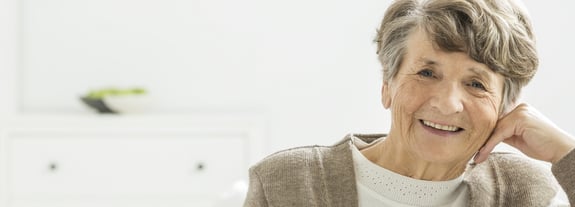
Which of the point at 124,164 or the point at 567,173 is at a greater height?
the point at 567,173

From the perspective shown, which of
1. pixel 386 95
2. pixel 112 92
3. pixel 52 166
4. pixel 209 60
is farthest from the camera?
pixel 209 60

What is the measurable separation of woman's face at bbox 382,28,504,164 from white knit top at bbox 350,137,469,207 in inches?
4.3

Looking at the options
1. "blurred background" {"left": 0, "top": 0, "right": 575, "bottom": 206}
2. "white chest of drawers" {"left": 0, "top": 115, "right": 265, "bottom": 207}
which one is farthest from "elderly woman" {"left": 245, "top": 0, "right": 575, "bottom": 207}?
"blurred background" {"left": 0, "top": 0, "right": 575, "bottom": 206}

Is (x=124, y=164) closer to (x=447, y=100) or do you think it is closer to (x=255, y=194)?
(x=255, y=194)

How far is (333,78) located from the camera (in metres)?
4.20

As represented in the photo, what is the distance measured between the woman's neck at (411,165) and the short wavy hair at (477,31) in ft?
0.59

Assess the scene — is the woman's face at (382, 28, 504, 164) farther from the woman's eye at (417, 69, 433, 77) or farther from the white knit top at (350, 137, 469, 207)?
the white knit top at (350, 137, 469, 207)

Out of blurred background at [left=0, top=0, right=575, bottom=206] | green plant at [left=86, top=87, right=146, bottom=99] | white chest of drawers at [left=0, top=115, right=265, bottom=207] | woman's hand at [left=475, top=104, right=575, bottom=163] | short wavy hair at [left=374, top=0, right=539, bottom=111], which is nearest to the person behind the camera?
short wavy hair at [left=374, top=0, right=539, bottom=111]

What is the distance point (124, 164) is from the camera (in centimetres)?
357

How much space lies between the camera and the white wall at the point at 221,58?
4.05 m

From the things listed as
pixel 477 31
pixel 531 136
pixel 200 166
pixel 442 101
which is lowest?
pixel 200 166

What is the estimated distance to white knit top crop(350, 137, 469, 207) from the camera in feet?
6.55

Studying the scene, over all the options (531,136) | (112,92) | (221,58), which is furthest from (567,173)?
(221,58)

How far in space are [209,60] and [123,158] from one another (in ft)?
2.43
